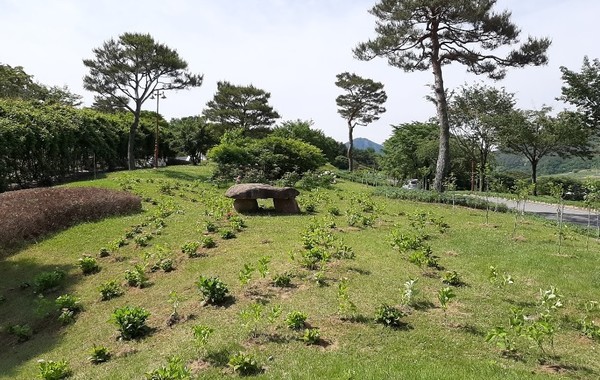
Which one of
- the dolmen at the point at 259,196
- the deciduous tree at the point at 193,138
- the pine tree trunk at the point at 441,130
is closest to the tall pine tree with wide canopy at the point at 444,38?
the pine tree trunk at the point at 441,130

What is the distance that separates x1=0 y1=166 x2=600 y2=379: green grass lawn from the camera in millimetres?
5473

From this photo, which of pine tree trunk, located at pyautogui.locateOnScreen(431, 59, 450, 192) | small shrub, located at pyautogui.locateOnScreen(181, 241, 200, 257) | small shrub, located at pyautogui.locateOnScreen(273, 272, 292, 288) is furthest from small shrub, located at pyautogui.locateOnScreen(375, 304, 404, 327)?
pine tree trunk, located at pyautogui.locateOnScreen(431, 59, 450, 192)

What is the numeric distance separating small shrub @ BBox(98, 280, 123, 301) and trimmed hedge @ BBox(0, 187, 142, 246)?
207 inches

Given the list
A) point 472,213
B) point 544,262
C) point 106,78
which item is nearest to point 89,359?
point 544,262

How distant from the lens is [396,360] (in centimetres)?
535

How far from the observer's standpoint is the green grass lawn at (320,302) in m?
5.47

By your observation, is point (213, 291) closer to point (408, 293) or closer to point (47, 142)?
point (408, 293)

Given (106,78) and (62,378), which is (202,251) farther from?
(106,78)

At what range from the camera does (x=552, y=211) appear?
23031 mm

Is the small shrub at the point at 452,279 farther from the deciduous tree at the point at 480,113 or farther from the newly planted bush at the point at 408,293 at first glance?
the deciduous tree at the point at 480,113

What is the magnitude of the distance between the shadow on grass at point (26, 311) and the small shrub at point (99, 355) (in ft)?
3.83

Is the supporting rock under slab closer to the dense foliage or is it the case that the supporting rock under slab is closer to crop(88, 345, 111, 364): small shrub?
the dense foliage

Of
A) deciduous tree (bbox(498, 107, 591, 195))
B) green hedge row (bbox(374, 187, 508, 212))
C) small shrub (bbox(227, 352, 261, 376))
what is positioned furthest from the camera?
deciduous tree (bbox(498, 107, 591, 195))

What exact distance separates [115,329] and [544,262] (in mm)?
8847
